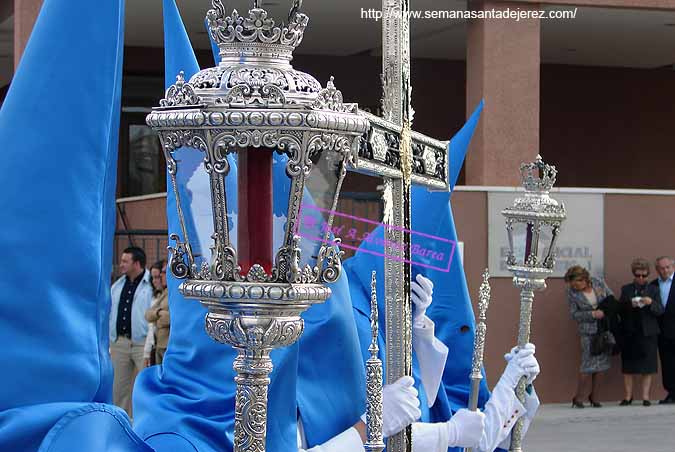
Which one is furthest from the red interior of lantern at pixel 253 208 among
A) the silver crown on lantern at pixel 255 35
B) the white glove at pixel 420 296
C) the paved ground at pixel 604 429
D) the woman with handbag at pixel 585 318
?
the woman with handbag at pixel 585 318

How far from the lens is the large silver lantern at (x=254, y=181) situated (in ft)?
7.34

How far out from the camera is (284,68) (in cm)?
234

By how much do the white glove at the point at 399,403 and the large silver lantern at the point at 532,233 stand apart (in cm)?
164

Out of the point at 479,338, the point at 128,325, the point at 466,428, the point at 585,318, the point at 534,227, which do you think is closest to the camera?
the point at 479,338

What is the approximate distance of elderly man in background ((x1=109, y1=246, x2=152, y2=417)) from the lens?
10656 millimetres

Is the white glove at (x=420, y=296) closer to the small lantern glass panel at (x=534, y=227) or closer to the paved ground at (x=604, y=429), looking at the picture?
the small lantern glass panel at (x=534, y=227)

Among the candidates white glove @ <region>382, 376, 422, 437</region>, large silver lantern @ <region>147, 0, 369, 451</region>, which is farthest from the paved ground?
large silver lantern @ <region>147, 0, 369, 451</region>

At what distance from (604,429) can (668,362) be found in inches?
78.5

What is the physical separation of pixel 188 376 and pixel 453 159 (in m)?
1.70

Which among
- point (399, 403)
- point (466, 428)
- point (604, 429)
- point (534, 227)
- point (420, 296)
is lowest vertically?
point (604, 429)

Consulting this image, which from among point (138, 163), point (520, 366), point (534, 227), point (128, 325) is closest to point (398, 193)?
point (534, 227)

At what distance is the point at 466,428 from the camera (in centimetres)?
475

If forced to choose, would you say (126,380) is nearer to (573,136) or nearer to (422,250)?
(422,250)

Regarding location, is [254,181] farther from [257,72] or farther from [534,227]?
[534,227]
